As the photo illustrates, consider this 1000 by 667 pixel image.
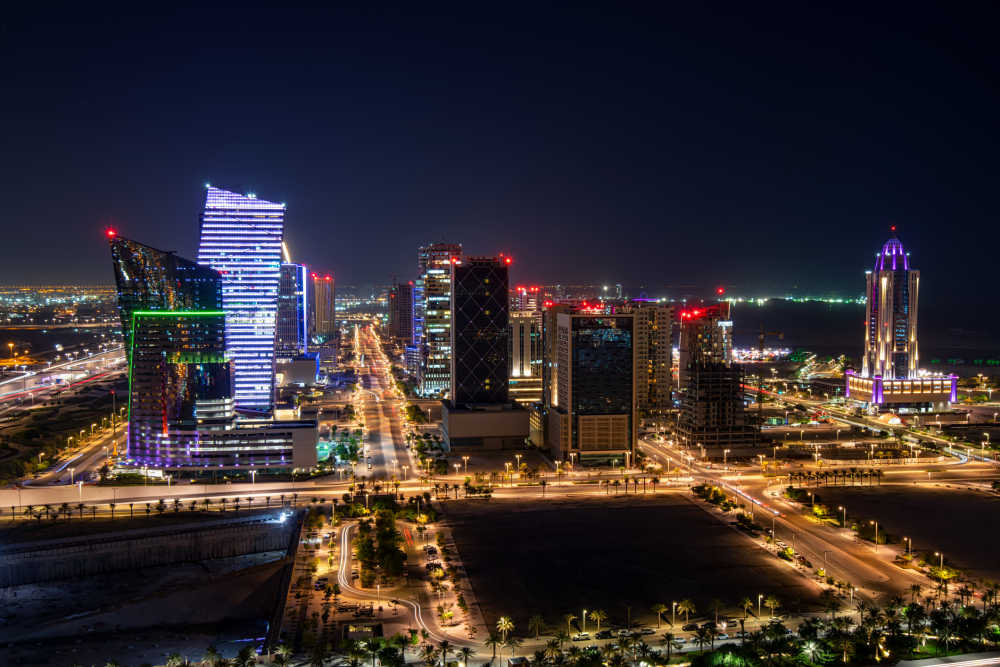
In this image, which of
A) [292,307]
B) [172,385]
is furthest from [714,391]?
[292,307]

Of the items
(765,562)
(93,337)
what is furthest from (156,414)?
(93,337)

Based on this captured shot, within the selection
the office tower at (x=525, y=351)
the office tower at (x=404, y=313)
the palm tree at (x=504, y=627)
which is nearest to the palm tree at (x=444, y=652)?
the palm tree at (x=504, y=627)

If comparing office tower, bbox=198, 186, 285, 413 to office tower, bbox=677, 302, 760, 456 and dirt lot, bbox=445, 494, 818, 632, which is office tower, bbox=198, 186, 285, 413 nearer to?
dirt lot, bbox=445, 494, 818, 632

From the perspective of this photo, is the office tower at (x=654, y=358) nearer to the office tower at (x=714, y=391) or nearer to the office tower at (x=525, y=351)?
the office tower at (x=525, y=351)

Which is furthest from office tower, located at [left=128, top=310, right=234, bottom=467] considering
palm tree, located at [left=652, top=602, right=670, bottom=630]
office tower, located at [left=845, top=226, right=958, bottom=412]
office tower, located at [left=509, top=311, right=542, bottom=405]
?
office tower, located at [left=845, top=226, right=958, bottom=412]

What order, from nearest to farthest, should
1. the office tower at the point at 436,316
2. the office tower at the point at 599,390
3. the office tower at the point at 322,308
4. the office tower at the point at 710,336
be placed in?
1. the office tower at the point at 599,390
2. the office tower at the point at 710,336
3. the office tower at the point at 436,316
4. the office tower at the point at 322,308

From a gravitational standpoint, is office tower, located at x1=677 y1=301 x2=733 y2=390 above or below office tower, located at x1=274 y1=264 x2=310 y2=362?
below

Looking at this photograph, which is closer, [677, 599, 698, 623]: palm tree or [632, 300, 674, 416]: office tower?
[677, 599, 698, 623]: palm tree

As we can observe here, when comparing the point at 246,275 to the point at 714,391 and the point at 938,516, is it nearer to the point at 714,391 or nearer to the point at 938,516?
the point at 714,391
